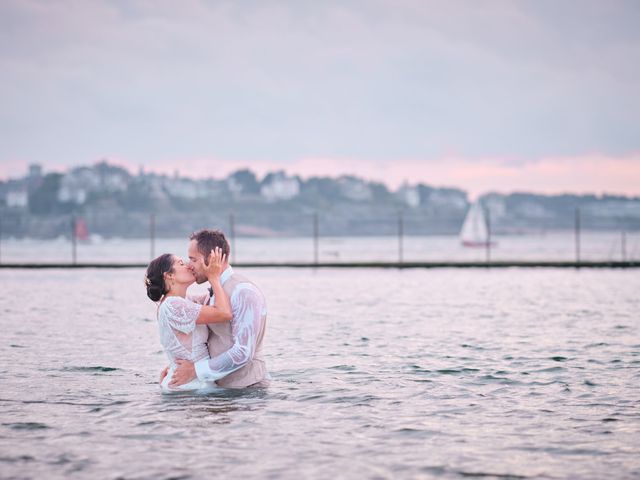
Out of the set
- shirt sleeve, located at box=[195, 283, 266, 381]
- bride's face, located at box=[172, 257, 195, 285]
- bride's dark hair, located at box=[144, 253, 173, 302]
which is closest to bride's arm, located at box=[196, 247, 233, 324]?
shirt sleeve, located at box=[195, 283, 266, 381]

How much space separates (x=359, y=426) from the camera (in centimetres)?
684

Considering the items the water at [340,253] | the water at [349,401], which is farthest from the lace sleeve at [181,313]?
the water at [340,253]

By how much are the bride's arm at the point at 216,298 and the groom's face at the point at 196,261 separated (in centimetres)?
8

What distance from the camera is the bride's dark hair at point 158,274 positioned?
24.4 ft

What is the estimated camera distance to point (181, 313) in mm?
7355

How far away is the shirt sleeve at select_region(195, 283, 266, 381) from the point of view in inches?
291

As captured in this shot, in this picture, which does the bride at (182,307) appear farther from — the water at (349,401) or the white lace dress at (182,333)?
the water at (349,401)

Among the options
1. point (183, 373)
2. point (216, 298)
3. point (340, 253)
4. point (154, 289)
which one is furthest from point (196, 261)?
point (340, 253)

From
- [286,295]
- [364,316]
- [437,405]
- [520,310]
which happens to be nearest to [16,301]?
[286,295]

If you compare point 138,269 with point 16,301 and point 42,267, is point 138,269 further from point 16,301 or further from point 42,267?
point 16,301

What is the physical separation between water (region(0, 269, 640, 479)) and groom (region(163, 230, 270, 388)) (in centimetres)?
20

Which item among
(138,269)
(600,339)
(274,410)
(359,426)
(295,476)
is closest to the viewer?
(295,476)

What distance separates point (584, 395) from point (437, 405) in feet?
4.74

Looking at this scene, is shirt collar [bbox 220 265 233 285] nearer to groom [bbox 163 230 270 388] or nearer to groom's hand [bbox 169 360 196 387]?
groom [bbox 163 230 270 388]
